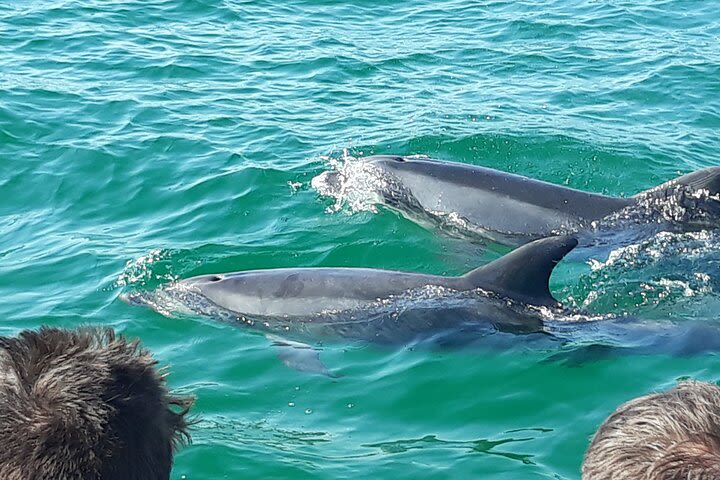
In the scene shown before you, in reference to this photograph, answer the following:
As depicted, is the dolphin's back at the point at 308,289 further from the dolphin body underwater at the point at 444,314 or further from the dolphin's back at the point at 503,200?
the dolphin's back at the point at 503,200

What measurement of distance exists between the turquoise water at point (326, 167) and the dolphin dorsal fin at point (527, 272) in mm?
545

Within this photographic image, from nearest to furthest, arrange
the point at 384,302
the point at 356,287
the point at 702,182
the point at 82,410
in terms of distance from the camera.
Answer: the point at 82,410
the point at 384,302
the point at 356,287
the point at 702,182

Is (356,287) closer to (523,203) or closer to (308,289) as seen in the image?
(308,289)

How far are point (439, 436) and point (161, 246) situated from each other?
4.54 meters

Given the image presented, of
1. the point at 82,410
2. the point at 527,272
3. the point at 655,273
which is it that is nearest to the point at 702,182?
the point at 655,273

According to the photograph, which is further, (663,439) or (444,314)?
(444,314)

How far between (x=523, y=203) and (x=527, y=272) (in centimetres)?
268

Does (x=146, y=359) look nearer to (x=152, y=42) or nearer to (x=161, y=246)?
(x=161, y=246)

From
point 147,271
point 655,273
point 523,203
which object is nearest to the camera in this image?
point 655,273

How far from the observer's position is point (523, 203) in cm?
1134

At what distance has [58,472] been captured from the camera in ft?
8.93

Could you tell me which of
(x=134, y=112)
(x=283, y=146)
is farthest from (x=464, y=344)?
(x=134, y=112)

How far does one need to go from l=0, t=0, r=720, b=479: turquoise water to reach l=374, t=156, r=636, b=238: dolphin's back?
1.23 ft

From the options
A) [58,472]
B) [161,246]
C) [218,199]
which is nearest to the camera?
[58,472]
